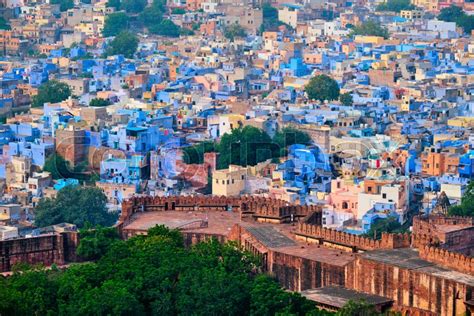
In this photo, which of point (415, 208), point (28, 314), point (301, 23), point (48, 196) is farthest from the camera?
point (301, 23)

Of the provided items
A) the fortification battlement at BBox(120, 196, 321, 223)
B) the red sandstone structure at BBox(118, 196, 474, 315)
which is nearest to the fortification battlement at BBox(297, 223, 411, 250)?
the red sandstone structure at BBox(118, 196, 474, 315)

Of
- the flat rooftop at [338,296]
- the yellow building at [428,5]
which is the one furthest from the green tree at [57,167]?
the yellow building at [428,5]

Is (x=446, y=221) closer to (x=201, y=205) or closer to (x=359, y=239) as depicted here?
(x=359, y=239)

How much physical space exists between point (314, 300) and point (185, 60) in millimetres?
40024

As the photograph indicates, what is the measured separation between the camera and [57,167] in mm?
42688

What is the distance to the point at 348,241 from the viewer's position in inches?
1038

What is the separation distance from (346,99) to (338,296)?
27.6 m

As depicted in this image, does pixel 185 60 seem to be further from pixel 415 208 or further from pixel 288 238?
pixel 288 238

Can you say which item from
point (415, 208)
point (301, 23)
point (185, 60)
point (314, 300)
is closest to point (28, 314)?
point (314, 300)

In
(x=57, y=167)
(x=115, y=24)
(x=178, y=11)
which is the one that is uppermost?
(x=178, y=11)

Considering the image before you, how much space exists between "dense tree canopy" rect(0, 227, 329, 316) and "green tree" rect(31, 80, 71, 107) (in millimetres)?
27614

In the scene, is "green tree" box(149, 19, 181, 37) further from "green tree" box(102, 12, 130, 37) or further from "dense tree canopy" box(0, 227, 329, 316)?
"dense tree canopy" box(0, 227, 329, 316)

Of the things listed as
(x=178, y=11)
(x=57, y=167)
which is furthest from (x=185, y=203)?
(x=178, y=11)

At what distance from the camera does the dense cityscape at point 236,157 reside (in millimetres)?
24578
